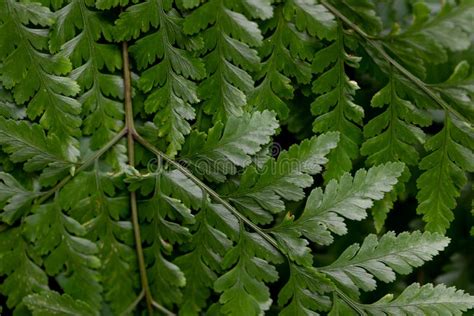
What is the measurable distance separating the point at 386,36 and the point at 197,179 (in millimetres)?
439

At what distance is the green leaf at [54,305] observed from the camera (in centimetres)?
92

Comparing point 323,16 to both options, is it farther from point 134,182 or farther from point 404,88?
point 134,182

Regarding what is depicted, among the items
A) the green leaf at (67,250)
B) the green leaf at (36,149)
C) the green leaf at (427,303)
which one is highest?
the green leaf at (36,149)

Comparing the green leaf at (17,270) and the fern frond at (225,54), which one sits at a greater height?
the fern frond at (225,54)

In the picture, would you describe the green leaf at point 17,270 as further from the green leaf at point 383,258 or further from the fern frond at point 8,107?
the green leaf at point 383,258

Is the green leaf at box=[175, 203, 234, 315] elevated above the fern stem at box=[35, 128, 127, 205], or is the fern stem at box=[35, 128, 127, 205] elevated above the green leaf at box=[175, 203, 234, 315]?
the fern stem at box=[35, 128, 127, 205]

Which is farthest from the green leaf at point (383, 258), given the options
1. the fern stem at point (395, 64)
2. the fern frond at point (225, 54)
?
the fern frond at point (225, 54)

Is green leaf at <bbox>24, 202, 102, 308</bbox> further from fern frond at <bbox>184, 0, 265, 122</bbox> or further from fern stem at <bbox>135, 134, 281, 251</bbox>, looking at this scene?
fern frond at <bbox>184, 0, 265, 122</bbox>

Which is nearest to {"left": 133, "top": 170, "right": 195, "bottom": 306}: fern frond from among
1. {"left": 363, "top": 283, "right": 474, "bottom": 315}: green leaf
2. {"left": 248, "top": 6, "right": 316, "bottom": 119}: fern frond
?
{"left": 248, "top": 6, "right": 316, "bottom": 119}: fern frond

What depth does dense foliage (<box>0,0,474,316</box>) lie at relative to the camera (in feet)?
3.21

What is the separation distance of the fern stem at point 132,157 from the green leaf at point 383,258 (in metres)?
0.33

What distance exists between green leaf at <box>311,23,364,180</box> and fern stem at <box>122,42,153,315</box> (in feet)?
1.16

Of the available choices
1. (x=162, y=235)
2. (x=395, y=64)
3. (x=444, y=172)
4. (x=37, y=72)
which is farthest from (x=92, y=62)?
(x=444, y=172)

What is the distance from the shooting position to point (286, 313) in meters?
1.01
